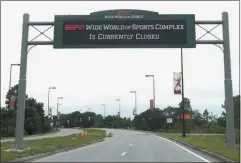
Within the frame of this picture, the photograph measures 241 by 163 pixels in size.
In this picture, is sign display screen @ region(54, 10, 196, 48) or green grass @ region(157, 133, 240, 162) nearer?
green grass @ region(157, 133, 240, 162)

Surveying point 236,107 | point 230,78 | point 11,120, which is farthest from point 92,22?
point 236,107

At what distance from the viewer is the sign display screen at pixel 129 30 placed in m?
24.7

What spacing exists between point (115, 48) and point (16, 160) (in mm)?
10188

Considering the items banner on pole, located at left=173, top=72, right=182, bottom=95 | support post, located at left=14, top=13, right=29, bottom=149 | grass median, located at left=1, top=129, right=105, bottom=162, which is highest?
banner on pole, located at left=173, top=72, right=182, bottom=95

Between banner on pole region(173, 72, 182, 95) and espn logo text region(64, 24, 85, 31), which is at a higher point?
espn logo text region(64, 24, 85, 31)

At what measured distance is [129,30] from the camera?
24.8 meters

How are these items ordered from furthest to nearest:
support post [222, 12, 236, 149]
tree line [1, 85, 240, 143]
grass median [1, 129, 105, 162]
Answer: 1. tree line [1, 85, 240, 143]
2. support post [222, 12, 236, 149]
3. grass median [1, 129, 105, 162]

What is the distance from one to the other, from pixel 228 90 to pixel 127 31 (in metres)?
6.96

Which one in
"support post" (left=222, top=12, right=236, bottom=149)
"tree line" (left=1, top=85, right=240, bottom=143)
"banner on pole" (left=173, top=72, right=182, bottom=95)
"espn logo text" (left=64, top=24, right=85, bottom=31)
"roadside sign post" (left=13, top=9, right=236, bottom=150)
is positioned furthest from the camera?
"tree line" (left=1, top=85, right=240, bottom=143)

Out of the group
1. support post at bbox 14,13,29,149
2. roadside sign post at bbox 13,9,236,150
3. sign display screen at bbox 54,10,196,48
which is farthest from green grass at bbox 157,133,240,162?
support post at bbox 14,13,29,149

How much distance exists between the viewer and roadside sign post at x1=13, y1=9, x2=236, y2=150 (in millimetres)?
24688

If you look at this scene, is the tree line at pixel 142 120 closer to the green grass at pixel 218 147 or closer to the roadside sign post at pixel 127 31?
the green grass at pixel 218 147

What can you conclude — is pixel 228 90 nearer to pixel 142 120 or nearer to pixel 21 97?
pixel 21 97

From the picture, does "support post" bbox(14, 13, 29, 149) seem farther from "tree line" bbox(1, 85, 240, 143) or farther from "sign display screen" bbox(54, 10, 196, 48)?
"tree line" bbox(1, 85, 240, 143)
